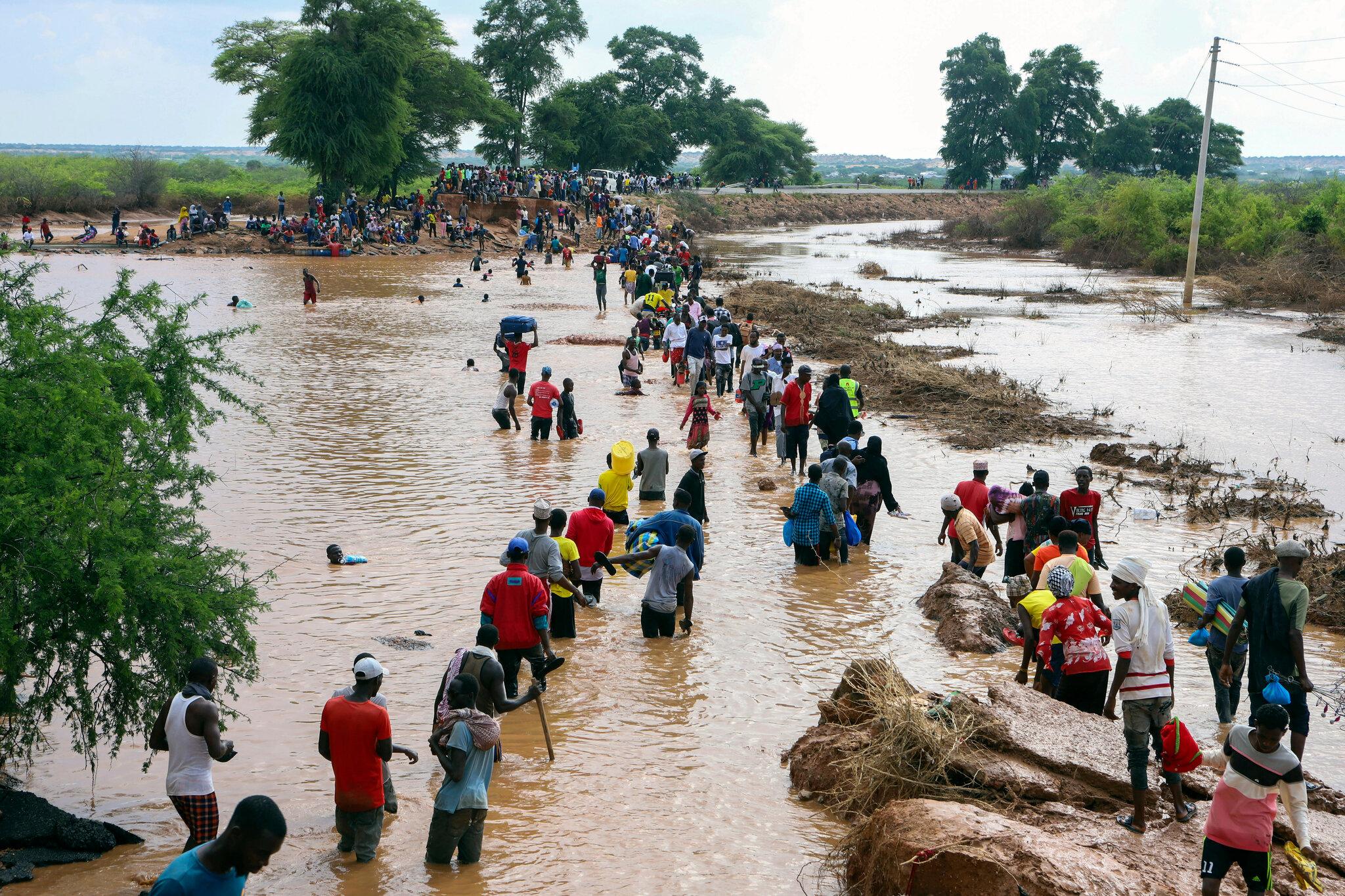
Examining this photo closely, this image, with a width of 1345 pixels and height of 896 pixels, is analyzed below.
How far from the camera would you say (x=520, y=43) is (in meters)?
87.1

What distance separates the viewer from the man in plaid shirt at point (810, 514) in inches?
479

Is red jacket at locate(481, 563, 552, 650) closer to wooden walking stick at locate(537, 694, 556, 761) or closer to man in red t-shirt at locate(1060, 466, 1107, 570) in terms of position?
wooden walking stick at locate(537, 694, 556, 761)

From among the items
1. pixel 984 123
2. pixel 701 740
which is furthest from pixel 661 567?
pixel 984 123

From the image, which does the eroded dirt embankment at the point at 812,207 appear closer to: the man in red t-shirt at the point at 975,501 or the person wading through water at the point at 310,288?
the person wading through water at the point at 310,288

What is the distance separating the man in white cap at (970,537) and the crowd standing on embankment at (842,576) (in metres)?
0.02

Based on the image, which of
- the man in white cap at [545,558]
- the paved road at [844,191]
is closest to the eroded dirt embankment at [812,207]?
the paved road at [844,191]

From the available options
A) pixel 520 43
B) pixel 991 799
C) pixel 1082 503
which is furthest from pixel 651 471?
pixel 520 43

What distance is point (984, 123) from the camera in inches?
4311

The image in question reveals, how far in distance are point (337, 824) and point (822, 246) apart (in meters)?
65.8

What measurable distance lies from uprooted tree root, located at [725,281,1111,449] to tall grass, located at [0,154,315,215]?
4016cm

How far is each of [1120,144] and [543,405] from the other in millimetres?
99281

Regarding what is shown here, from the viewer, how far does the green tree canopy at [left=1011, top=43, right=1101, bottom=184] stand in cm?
10569

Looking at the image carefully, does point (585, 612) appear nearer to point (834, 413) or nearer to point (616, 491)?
point (616, 491)

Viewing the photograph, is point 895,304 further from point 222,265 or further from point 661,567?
point 661,567
